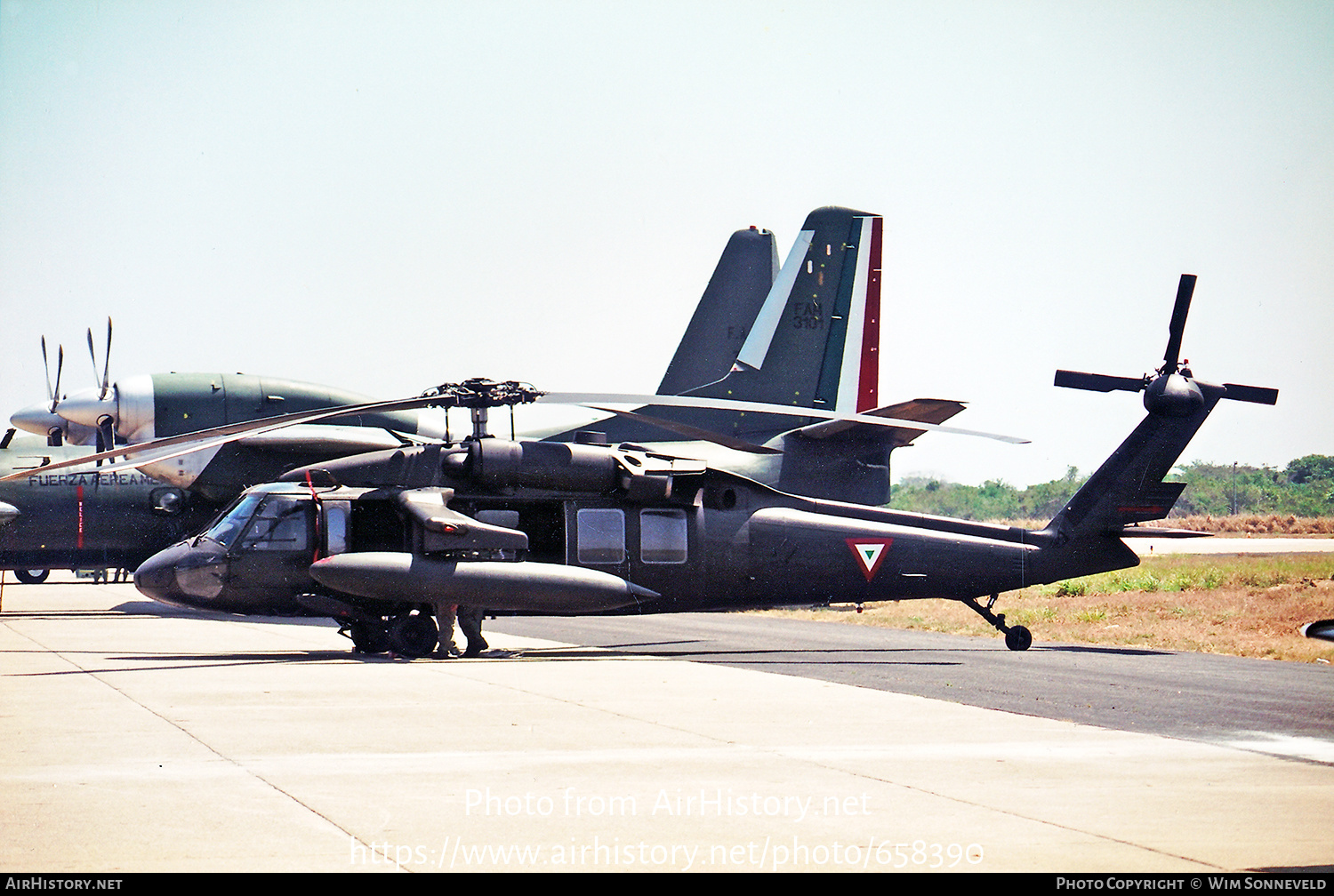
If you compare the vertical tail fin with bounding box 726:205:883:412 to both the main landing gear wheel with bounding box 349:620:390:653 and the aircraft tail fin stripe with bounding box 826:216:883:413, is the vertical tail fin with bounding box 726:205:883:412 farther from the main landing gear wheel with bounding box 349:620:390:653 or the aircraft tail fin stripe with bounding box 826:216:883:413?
the main landing gear wheel with bounding box 349:620:390:653

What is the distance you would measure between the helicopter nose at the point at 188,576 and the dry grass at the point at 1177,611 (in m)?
13.5

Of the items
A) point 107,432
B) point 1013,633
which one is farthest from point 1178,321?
point 107,432

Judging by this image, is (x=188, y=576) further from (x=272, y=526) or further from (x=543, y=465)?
(x=543, y=465)

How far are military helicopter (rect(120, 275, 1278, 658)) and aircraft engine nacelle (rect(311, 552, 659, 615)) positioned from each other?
0.02 m

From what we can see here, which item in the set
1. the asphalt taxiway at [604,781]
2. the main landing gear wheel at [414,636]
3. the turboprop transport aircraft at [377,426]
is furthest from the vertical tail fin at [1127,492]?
the main landing gear wheel at [414,636]

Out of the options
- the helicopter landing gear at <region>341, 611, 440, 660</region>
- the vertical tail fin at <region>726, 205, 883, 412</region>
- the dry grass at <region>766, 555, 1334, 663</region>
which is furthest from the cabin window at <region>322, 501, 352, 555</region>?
the dry grass at <region>766, 555, 1334, 663</region>

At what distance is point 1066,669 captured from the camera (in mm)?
17172

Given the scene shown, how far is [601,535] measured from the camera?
1842 cm

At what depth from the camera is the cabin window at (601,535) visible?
60.2 ft

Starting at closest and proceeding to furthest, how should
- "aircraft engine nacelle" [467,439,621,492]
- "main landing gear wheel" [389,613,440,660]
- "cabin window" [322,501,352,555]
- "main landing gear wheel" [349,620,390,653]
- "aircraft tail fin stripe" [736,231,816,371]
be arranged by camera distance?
"aircraft engine nacelle" [467,439,621,492]
"main landing gear wheel" [389,613,440,660]
"cabin window" [322,501,352,555]
"main landing gear wheel" [349,620,390,653]
"aircraft tail fin stripe" [736,231,816,371]

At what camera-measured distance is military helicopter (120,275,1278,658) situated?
16.9 meters

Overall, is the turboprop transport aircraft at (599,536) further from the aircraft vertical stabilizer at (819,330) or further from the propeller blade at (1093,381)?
the aircraft vertical stabilizer at (819,330)

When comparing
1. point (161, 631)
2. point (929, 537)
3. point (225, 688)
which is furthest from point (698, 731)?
point (161, 631)
